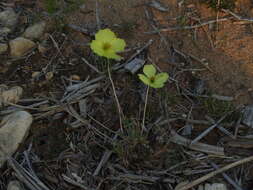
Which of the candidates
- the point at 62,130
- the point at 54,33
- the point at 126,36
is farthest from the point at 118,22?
the point at 62,130

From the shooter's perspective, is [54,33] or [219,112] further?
[54,33]

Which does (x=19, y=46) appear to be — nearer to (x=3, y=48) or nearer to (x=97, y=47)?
(x=3, y=48)

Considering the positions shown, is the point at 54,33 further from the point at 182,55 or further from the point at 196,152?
the point at 196,152

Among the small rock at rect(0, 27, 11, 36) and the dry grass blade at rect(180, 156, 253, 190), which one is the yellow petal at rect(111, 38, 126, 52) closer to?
the dry grass blade at rect(180, 156, 253, 190)

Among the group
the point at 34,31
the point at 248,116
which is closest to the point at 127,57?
the point at 34,31

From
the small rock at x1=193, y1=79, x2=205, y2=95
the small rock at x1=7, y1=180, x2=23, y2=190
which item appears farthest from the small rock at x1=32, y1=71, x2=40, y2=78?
the small rock at x1=193, y1=79, x2=205, y2=95

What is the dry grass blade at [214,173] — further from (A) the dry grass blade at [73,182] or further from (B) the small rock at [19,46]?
(B) the small rock at [19,46]
